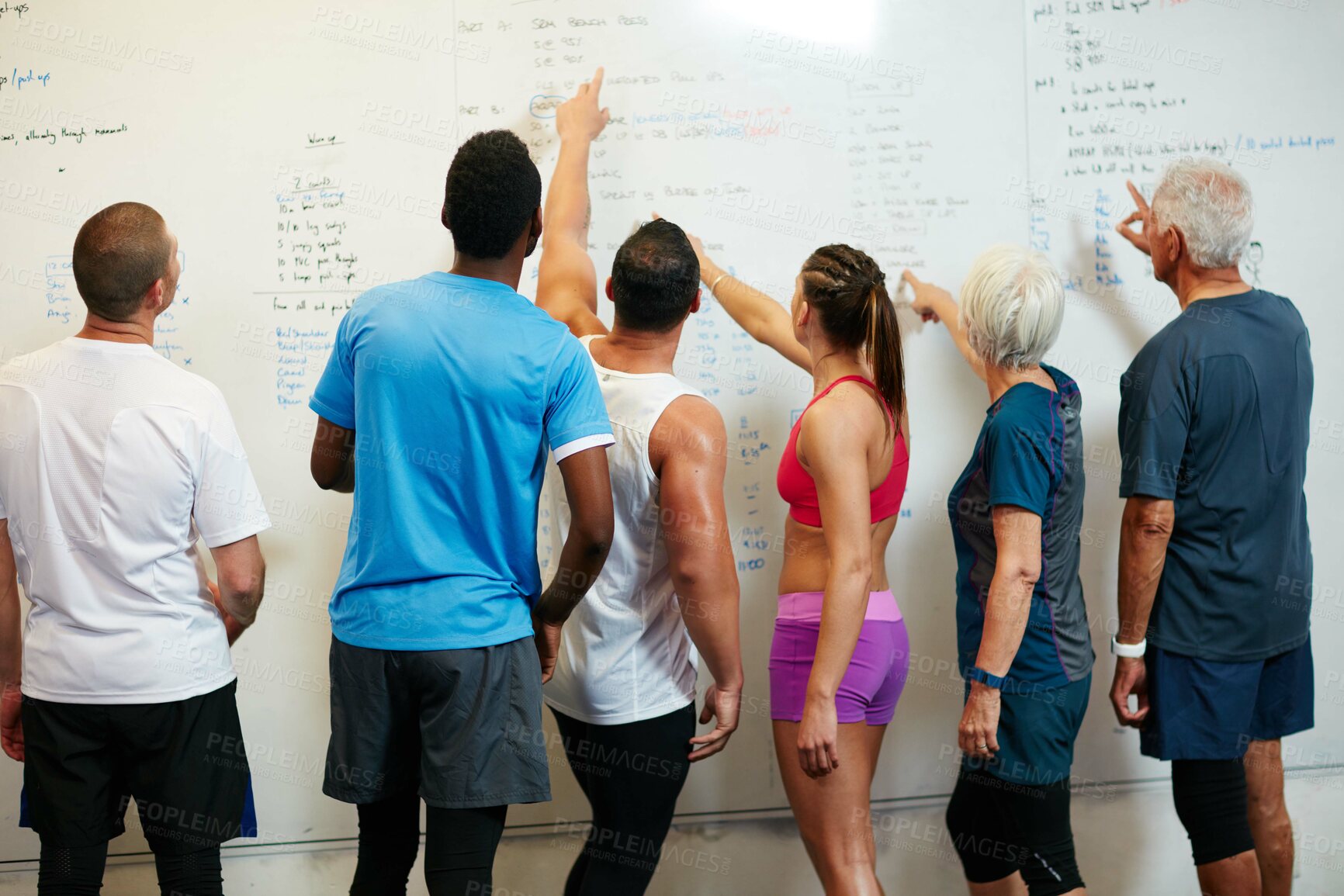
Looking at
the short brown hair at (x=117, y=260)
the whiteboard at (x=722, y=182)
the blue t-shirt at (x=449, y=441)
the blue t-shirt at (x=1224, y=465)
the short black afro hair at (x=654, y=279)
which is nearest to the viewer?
the blue t-shirt at (x=449, y=441)

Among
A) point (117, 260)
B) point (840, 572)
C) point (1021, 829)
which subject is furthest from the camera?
point (1021, 829)

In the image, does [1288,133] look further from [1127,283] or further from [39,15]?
[39,15]

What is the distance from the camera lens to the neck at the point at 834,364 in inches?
65.9

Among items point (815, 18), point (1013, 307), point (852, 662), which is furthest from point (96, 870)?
point (815, 18)

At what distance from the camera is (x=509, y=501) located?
139 cm

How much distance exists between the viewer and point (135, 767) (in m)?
1.51

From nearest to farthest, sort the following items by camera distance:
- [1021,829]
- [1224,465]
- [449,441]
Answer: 1. [449,441]
2. [1021,829]
3. [1224,465]

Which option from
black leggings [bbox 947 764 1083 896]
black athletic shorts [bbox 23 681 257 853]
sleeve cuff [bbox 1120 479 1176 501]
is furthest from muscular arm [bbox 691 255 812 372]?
black athletic shorts [bbox 23 681 257 853]

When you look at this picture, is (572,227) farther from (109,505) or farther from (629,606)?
(109,505)

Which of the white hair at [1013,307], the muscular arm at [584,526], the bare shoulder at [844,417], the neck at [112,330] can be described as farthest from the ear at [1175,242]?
the neck at [112,330]

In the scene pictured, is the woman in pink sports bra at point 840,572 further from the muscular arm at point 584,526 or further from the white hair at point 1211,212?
the white hair at point 1211,212

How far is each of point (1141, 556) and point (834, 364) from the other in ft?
2.37

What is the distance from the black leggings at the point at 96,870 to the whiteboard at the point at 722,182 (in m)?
0.69

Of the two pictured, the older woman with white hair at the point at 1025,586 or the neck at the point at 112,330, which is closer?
the neck at the point at 112,330
